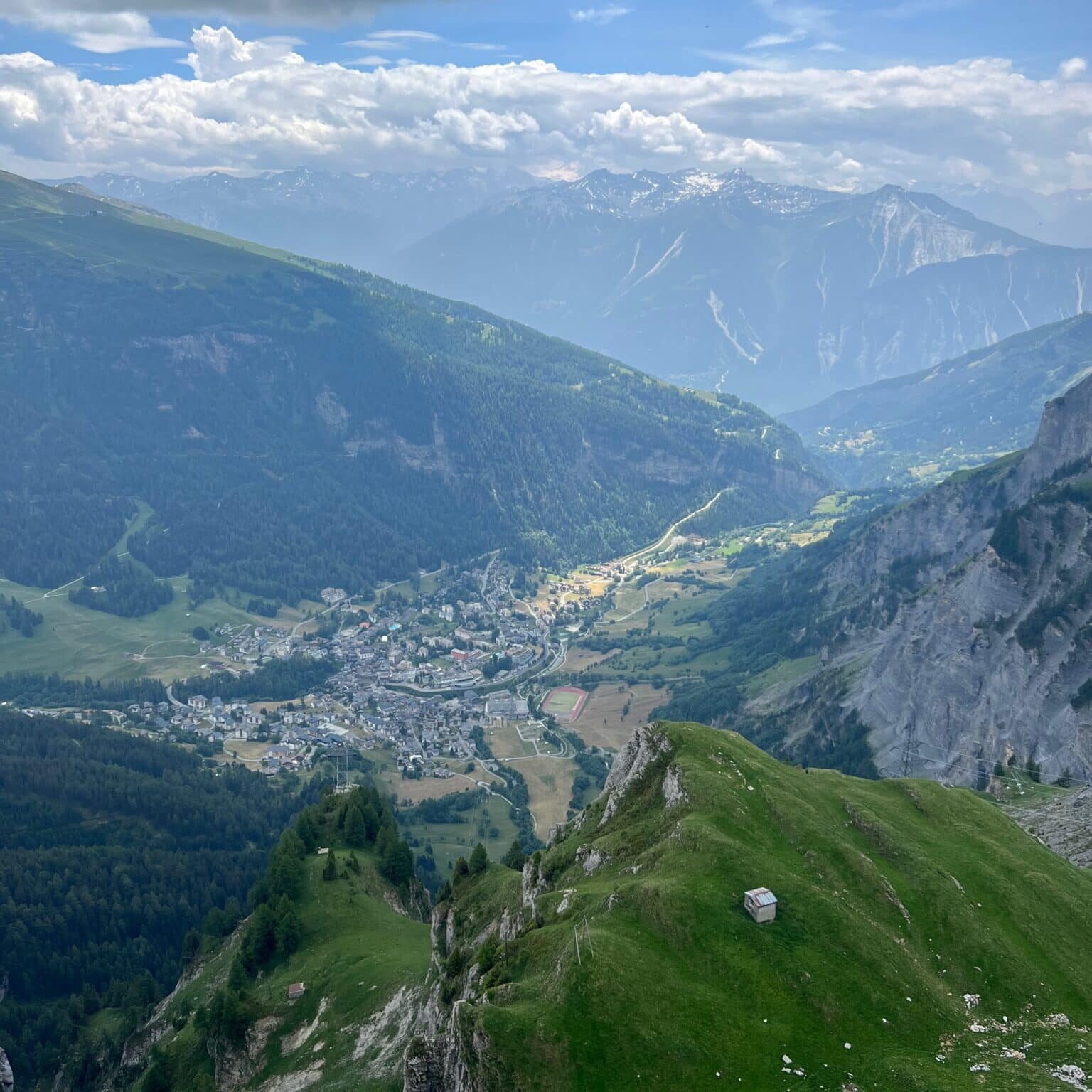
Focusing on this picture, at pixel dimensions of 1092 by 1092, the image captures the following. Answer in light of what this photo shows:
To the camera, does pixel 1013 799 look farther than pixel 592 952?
Yes

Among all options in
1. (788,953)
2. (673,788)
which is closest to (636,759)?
(673,788)

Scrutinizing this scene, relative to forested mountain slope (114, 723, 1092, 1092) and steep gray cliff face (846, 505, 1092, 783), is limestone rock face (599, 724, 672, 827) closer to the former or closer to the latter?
forested mountain slope (114, 723, 1092, 1092)

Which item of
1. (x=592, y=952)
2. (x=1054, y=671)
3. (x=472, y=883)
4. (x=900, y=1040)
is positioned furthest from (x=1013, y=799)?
(x=592, y=952)

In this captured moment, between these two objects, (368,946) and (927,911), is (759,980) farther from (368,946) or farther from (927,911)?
(368,946)

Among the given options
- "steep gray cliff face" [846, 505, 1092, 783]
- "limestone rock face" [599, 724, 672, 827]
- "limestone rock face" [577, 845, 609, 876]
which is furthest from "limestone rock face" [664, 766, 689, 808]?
"steep gray cliff face" [846, 505, 1092, 783]

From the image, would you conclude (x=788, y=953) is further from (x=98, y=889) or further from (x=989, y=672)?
(x=98, y=889)

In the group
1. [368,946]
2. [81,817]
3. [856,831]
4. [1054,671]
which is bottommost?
[81,817]
